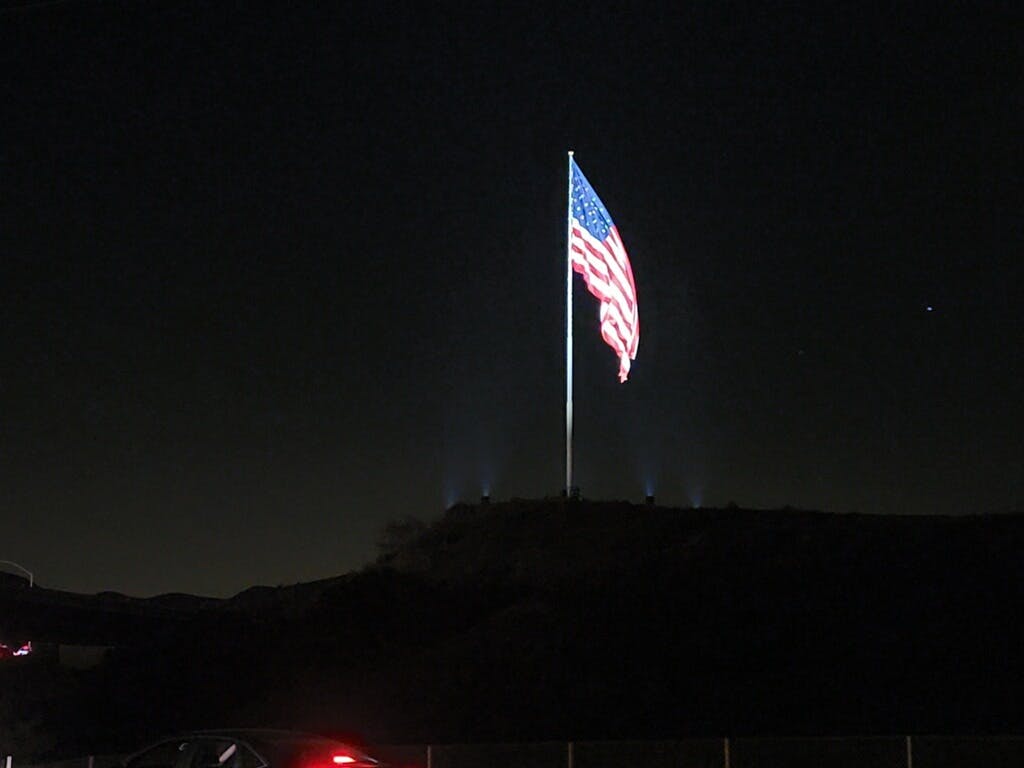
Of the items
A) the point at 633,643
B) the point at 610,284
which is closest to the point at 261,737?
the point at 633,643

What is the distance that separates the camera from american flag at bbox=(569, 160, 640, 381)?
4059cm

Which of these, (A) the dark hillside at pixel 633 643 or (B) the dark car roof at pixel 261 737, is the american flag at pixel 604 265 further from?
(B) the dark car roof at pixel 261 737

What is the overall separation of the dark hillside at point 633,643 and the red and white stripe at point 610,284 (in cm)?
738

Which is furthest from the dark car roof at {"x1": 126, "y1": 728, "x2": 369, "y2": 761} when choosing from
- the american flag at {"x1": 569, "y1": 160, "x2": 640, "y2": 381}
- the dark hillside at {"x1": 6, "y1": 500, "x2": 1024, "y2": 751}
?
the american flag at {"x1": 569, "y1": 160, "x2": 640, "y2": 381}

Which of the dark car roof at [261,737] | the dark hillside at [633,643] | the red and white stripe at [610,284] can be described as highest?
the red and white stripe at [610,284]

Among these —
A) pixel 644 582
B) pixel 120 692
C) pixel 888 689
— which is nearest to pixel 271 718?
pixel 120 692

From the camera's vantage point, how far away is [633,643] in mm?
38219

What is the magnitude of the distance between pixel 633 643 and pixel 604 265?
10.6 meters

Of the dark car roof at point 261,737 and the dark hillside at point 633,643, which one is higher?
the dark hillside at point 633,643

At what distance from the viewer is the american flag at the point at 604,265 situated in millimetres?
40594

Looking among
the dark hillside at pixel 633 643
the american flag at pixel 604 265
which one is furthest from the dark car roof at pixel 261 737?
the american flag at pixel 604 265

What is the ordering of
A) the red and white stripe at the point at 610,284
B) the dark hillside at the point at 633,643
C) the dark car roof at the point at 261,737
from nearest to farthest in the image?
the dark car roof at the point at 261,737
the dark hillside at the point at 633,643
the red and white stripe at the point at 610,284

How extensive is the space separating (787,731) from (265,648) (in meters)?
19.0

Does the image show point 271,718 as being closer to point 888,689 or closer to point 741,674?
point 741,674
